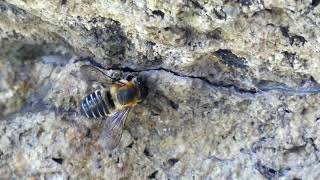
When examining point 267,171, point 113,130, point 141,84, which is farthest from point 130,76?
point 267,171

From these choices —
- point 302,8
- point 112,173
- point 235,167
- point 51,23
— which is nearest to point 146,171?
point 112,173

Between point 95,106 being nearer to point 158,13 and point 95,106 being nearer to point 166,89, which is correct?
point 166,89

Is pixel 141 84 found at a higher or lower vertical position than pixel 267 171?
higher

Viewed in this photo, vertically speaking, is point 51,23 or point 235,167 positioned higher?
point 51,23

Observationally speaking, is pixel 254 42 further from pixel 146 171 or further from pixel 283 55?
pixel 146 171

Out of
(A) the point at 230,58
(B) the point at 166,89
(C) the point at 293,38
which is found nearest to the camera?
(C) the point at 293,38

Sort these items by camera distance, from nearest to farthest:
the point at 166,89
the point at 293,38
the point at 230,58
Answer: the point at 293,38
the point at 230,58
the point at 166,89

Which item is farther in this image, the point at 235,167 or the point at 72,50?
the point at 72,50
